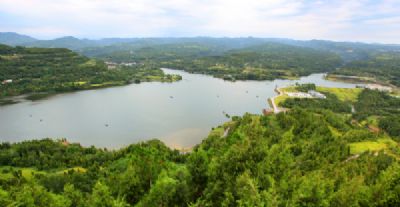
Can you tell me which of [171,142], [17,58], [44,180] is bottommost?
[171,142]

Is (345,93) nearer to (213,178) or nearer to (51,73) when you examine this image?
(213,178)

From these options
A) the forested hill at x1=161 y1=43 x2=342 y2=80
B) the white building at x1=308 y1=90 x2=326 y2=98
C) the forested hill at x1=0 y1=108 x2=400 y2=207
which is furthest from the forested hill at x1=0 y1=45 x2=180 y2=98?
the white building at x1=308 y1=90 x2=326 y2=98

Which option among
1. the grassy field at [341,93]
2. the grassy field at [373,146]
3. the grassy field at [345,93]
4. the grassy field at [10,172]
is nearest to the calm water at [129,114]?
the grassy field at [341,93]

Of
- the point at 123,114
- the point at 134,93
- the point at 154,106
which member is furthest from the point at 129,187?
the point at 134,93

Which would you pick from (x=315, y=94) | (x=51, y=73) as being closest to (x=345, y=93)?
(x=315, y=94)

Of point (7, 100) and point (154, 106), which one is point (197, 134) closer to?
point (154, 106)

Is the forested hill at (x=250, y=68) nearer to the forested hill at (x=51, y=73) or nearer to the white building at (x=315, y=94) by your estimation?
the forested hill at (x=51, y=73)
